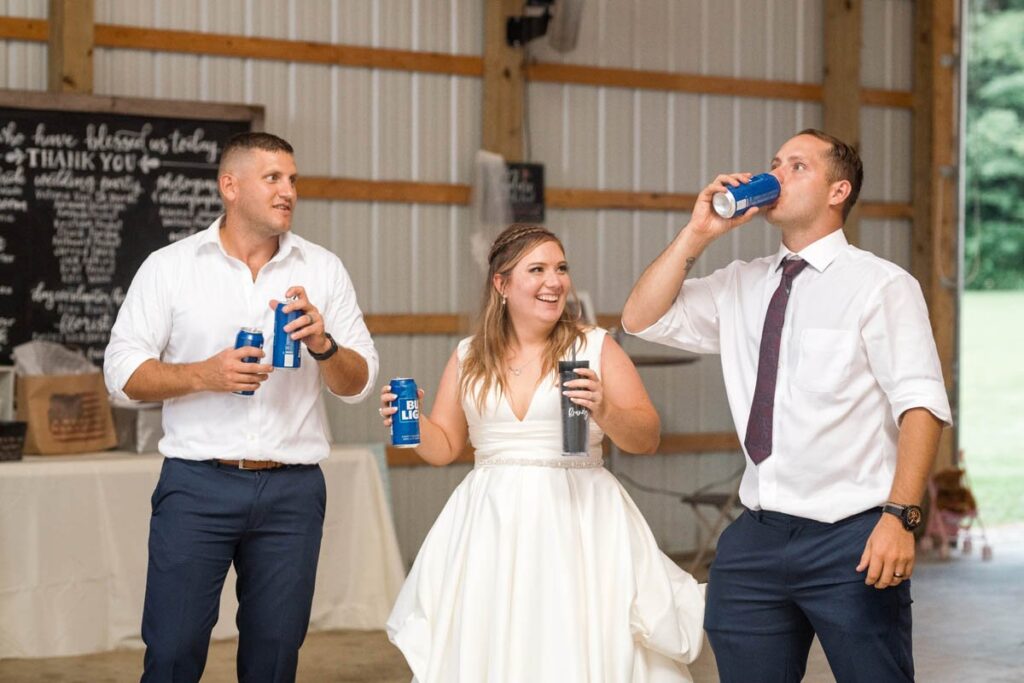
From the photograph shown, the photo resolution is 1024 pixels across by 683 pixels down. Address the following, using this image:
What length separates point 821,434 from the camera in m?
2.64

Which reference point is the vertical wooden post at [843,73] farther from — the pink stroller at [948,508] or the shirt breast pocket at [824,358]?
the shirt breast pocket at [824,358]

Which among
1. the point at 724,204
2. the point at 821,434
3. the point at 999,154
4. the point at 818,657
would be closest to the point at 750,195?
the point at 724,204

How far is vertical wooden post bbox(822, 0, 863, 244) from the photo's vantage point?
307 inches

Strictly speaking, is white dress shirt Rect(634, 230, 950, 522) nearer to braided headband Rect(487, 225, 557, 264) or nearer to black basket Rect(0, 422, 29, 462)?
braided headband Rect(487, 225, 557, 264)


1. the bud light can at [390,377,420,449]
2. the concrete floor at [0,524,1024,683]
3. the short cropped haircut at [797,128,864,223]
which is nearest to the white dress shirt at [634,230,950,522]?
the short cropped haircut at [797,128,864,223]

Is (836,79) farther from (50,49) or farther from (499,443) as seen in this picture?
(499,443)

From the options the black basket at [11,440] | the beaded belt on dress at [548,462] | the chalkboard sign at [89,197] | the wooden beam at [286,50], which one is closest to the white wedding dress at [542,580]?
the beaded belt on dress at [548,462]

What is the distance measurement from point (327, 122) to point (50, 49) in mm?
1333

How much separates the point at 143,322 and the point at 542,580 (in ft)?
3.74

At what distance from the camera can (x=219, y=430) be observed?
10.5ft

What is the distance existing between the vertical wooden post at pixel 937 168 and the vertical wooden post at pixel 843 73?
49cm

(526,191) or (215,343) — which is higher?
(526,191)

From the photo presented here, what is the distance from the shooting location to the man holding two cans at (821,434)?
2539 millimetres

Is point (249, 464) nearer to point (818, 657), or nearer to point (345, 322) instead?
point (345, 322)
